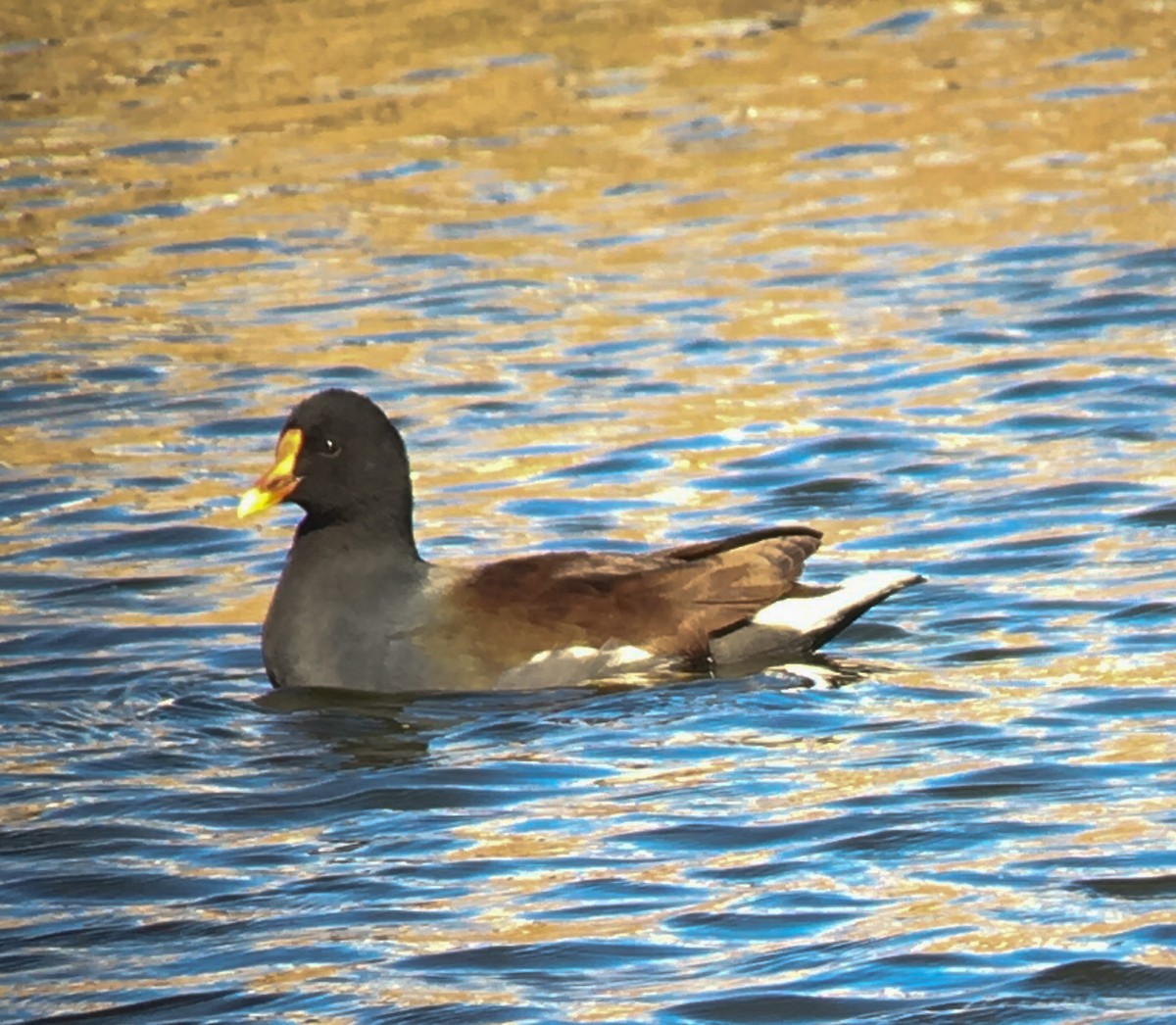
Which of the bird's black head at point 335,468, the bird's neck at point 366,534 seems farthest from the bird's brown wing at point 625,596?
the bird's black head at point 335,468

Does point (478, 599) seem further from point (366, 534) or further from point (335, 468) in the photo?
point (335, 468)

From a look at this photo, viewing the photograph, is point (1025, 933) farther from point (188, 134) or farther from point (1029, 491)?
point (188, 134)

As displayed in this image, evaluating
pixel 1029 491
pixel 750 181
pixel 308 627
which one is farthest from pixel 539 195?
pixel 308 627

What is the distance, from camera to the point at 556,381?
14.5 m

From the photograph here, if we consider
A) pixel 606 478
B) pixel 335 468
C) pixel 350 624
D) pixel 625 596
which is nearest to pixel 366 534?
pixel 335 468

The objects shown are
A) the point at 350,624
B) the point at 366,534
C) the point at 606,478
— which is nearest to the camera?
the point at 350,624

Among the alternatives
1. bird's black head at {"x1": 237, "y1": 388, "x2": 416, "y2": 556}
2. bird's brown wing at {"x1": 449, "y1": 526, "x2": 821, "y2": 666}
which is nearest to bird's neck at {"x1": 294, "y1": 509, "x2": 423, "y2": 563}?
bird's black head at {"x1": 237, "y1": 388, "x2": 416, "y2": 556}

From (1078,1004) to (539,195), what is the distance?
1256cm

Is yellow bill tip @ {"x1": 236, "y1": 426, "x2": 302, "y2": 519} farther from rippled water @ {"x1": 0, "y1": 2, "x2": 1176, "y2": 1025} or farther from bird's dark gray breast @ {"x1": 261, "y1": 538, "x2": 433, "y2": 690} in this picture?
rippled water @ {"x1": 0, "y1": 2, "x2": 1176, "y2": 1025}

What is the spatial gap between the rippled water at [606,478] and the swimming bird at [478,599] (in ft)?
0.59

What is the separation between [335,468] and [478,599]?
0.73 m

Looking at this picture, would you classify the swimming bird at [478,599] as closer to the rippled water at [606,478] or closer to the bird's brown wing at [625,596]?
the bird's brown wing at [625,596]

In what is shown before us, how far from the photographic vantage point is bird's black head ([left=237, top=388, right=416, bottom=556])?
962 centimetres

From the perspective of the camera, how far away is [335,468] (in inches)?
380
